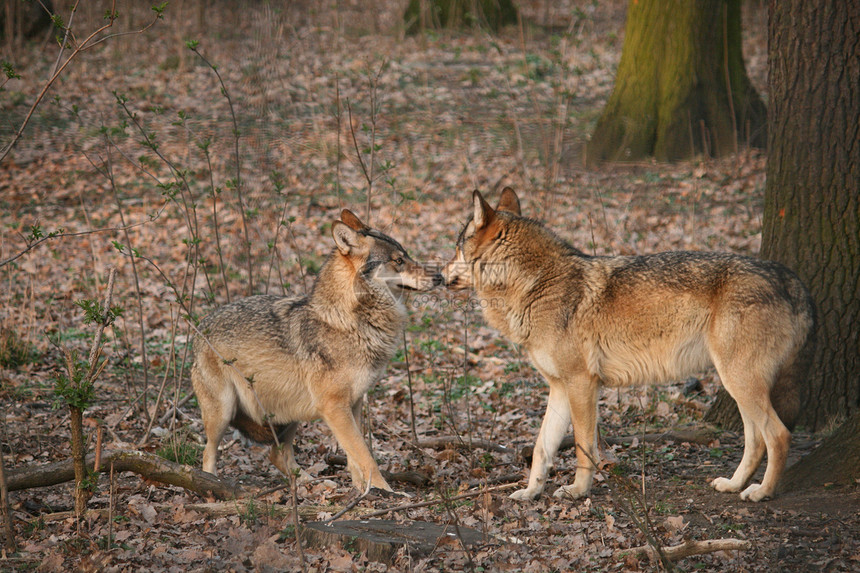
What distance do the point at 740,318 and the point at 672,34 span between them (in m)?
10.3

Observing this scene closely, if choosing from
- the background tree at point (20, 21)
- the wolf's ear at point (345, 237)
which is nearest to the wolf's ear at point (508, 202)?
the wolf's ear at point (345, 237)

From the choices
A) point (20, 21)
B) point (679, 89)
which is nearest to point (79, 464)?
point (679, 89)

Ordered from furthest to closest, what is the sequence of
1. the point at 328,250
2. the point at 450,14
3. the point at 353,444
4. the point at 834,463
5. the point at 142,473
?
the point at 450,14
the point at 328,250
the point at 353,444
the point at 834,463
the point at 142,473

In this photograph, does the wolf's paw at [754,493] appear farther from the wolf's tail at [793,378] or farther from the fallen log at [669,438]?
the fallen log at [669,438]

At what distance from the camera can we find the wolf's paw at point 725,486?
557 centimetres

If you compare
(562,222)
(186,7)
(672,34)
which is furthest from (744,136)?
(186,7)

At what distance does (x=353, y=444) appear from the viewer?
6012 mm

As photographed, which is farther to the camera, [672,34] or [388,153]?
[388,153]

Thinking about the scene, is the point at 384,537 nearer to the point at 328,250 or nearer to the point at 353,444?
the point at 353,444

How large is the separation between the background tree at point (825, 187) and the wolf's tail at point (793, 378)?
47.6 inches

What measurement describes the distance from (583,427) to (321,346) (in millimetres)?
2295

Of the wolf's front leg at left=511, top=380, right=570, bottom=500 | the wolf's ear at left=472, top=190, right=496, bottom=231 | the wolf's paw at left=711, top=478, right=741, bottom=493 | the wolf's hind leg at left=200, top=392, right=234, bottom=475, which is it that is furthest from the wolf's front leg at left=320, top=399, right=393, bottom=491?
the wolf's paw at left=711, top=478, right=741, bottom=493

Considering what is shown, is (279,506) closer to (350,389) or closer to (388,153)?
(350,389)

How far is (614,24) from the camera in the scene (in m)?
24.2
